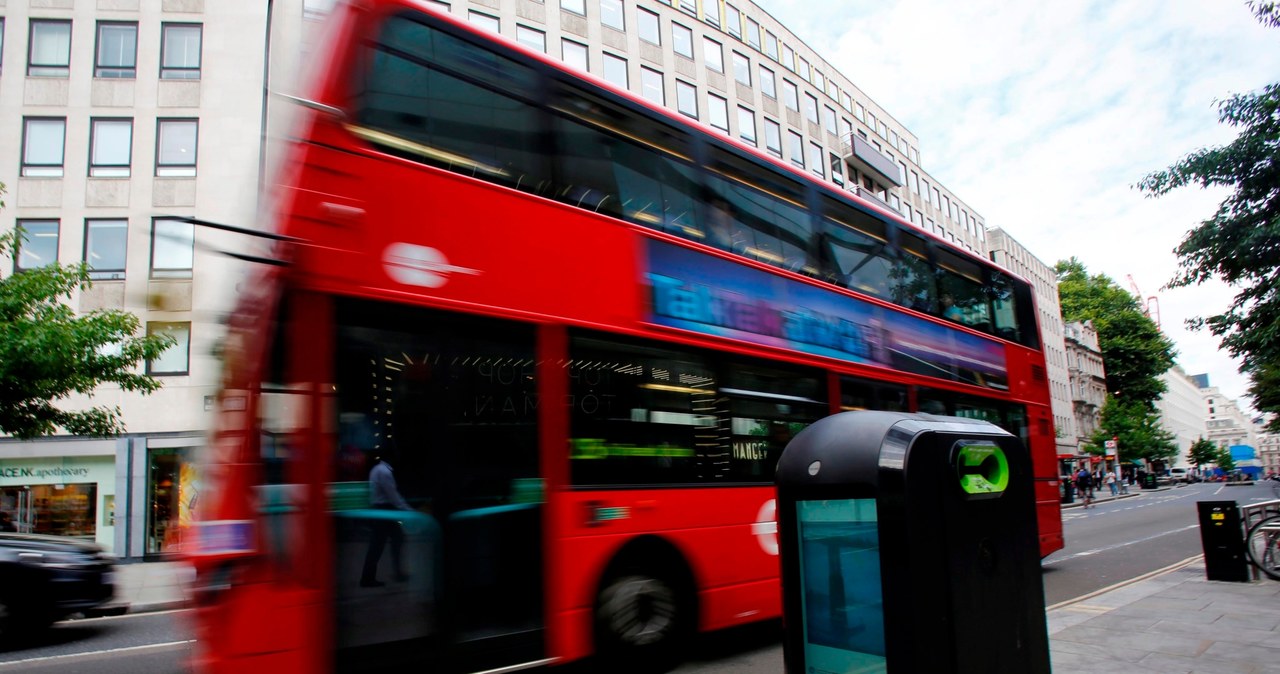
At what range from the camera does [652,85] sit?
32.2 meters

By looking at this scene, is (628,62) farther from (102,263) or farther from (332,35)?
(332,35)

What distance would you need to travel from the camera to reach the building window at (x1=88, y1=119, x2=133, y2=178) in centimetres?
2222

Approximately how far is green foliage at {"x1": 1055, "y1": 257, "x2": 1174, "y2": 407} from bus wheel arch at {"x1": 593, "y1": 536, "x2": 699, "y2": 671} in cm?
7454

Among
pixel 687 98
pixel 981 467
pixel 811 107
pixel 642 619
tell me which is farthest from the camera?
pixel 811 107

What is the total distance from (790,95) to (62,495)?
3411 centimetres

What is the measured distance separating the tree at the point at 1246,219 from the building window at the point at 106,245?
2442 cm

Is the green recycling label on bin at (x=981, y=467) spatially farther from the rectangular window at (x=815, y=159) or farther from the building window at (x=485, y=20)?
the rectangular window at (x=815, y=159)

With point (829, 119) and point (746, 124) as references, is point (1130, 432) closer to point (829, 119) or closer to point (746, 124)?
point (829, 119)

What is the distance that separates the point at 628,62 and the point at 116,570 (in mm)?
26884

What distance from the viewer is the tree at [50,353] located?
13.4 m

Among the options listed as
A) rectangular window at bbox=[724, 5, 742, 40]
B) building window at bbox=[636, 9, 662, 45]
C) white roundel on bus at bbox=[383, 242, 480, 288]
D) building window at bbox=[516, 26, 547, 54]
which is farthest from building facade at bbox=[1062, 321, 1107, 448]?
white roundel on bus at bbox=[383, 242, 480, 288]

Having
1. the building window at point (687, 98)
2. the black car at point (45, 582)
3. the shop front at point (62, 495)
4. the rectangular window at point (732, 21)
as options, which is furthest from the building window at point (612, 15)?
the black car at point (45, 582)

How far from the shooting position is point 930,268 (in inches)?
390

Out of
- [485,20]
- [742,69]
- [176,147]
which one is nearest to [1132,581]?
[176,147]
